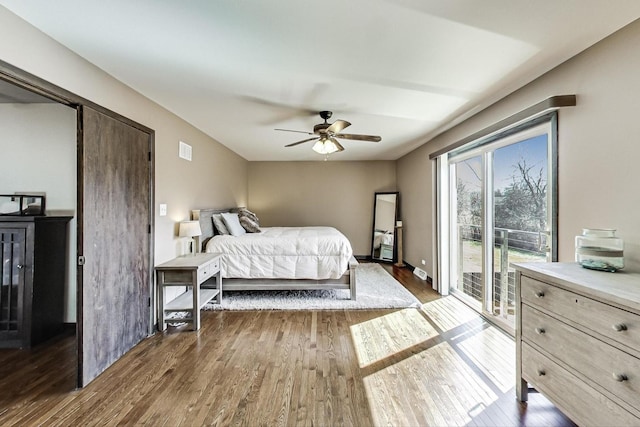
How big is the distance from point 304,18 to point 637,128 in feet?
6.80

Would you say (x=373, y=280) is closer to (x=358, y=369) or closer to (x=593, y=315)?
(x=358, y=369)

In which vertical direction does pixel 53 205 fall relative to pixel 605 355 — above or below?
above

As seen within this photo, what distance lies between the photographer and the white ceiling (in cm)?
147

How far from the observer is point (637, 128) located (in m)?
1.60

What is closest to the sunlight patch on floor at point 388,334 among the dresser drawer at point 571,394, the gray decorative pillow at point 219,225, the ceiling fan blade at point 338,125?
the dresser drawer at point 571,394

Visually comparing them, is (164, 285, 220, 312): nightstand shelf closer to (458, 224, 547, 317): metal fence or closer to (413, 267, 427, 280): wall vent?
(458, 224, 547, 317): metal fence

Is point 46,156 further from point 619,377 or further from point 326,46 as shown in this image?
point 619,377

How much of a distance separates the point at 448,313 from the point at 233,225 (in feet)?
10.7

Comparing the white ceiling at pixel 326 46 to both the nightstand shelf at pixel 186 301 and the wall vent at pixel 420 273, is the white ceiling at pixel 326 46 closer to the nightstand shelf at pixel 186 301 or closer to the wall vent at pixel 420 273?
the nightstand shelf at pixel 186 301

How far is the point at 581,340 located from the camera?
1363mm

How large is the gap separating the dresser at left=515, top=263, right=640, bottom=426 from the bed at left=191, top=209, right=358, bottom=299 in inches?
84.3

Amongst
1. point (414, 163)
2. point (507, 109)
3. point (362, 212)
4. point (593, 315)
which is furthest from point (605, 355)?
point (362, 212)

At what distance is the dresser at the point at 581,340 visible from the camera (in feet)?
3.85

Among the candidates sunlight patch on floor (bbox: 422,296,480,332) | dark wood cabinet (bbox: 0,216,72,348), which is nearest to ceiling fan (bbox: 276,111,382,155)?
sunlight patch on floor (bbox: 422,296,480,332)
